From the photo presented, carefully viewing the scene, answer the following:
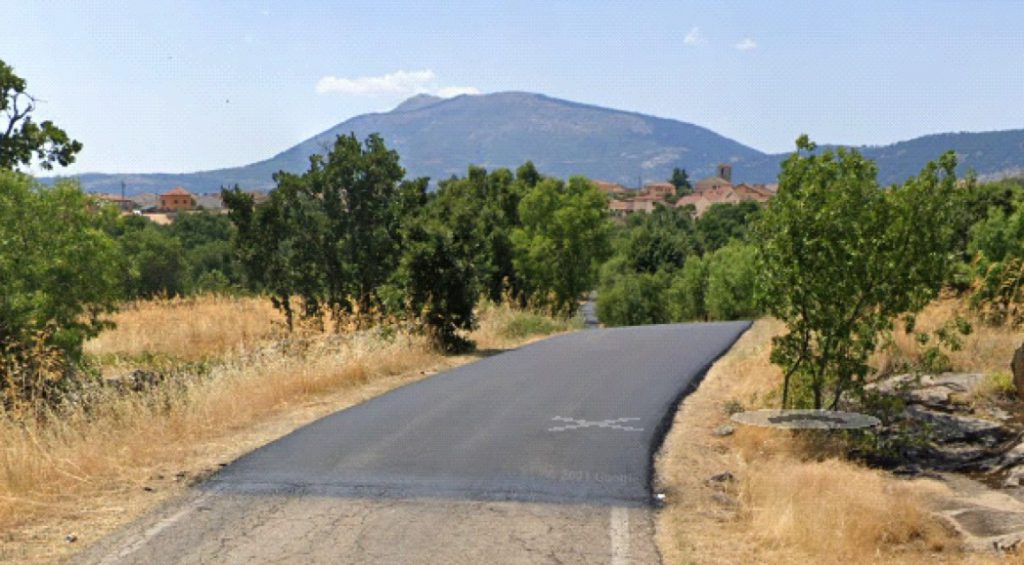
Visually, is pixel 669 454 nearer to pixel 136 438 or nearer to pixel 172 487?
pixel 172 487

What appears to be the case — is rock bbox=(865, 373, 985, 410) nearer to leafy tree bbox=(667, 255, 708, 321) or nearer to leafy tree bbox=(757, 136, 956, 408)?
leafy tree bbox=(757, 136, 956, 408)

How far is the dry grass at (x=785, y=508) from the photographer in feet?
19.0

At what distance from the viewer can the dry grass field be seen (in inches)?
228

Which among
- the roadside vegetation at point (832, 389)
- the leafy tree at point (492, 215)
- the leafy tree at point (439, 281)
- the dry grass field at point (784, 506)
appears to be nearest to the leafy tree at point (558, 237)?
the leafy tree at point (492, 215)

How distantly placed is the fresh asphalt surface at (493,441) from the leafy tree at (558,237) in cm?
3746

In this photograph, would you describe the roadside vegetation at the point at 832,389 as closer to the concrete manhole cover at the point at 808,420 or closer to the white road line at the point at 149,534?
the concrete manhole cover at the point at 808,420

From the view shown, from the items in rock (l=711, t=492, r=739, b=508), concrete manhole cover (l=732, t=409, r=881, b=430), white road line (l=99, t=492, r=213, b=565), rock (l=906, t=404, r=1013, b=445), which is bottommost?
rock (l=906, t=404, r=1013, b=445)

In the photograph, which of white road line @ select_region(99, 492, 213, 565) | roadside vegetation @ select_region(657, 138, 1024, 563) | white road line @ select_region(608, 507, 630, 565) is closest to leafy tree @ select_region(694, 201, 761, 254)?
roadside vegetation @ select_region(657, 138, 1024, 563)

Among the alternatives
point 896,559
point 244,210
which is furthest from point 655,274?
point 896,559

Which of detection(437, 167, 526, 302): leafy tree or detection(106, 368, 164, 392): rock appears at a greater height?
detection(437, 167, 526, 302): leafy tree

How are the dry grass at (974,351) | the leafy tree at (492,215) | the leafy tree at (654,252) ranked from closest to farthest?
the dry grass at (974,351), the leafy tree at (492,215), the leafy tree at (654,252)

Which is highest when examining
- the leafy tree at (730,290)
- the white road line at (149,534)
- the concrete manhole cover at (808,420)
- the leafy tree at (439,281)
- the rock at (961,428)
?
the leafy tree at (439,281)

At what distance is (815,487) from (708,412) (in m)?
4.11

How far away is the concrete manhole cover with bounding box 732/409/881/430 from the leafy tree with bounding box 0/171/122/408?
9.00 metres
